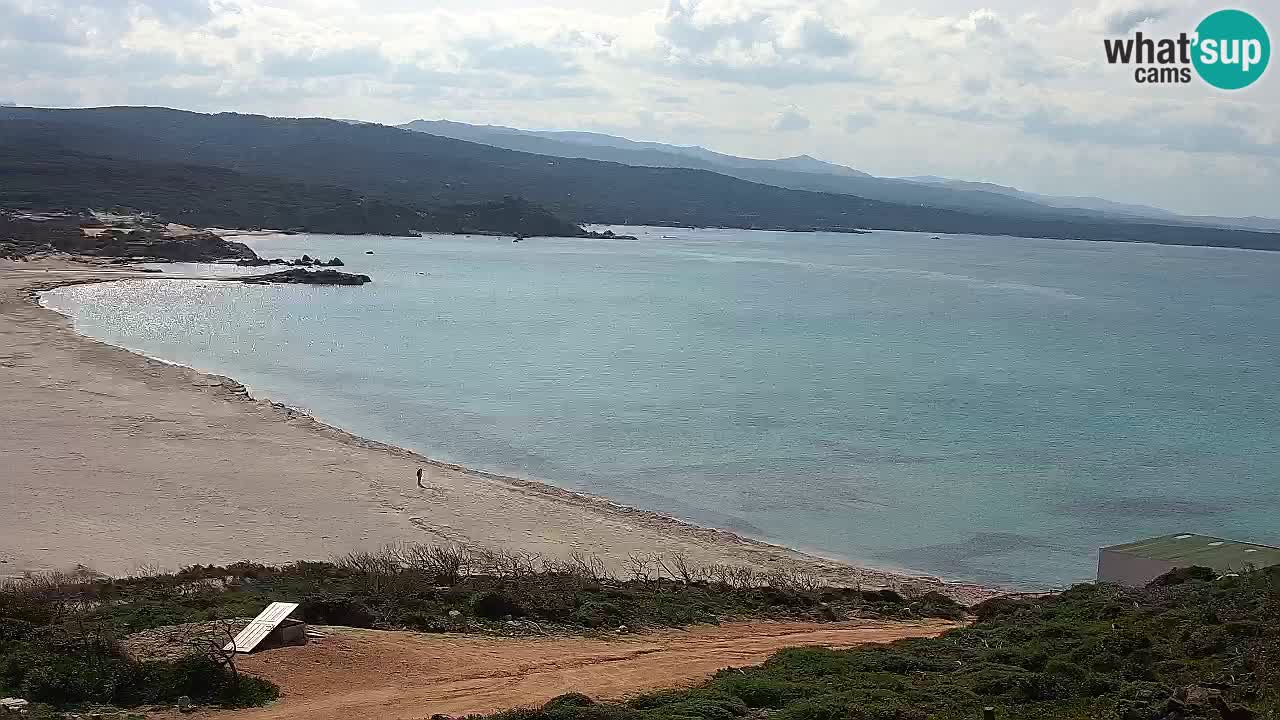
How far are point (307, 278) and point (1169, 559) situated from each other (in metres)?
63.1

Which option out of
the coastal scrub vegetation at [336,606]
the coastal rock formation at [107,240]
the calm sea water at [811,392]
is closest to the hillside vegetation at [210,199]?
the coastal rock formation at [107,240]

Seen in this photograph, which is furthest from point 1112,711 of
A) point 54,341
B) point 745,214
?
point 745,214

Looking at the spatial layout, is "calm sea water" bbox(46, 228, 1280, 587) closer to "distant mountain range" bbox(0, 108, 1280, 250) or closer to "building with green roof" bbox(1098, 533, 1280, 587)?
"building with green roof" bbox(1098, 533, 1280, 587)

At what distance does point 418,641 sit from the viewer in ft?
36.8

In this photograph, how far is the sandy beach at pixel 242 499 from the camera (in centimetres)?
1820

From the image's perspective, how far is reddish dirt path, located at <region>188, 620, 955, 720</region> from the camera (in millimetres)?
9352

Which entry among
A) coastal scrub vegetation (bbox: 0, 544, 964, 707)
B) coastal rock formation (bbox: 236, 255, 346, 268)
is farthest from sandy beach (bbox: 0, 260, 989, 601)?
coastal rock formation (bbox: 236, 255, 346, 268)

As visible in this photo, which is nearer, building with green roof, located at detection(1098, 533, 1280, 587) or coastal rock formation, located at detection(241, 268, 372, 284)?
building with green roof, located at detection(1098, 533, 1280, 587)

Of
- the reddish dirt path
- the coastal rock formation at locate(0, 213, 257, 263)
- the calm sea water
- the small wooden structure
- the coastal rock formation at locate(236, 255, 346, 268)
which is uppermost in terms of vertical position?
the coastal rock formation at locate(0, 213, 257, 263)

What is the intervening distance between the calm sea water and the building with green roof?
410cm

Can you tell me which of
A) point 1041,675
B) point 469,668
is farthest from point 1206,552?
point 469,668

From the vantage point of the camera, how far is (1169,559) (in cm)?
1582

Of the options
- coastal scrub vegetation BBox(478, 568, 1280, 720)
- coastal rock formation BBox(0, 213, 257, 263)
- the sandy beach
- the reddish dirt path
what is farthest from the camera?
coastal rock formation BBox(0, 213, 257, 263)

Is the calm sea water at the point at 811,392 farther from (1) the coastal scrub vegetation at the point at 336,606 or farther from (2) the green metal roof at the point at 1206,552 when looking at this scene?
(1) the coastal scrub vegetation at the point at 336,606
